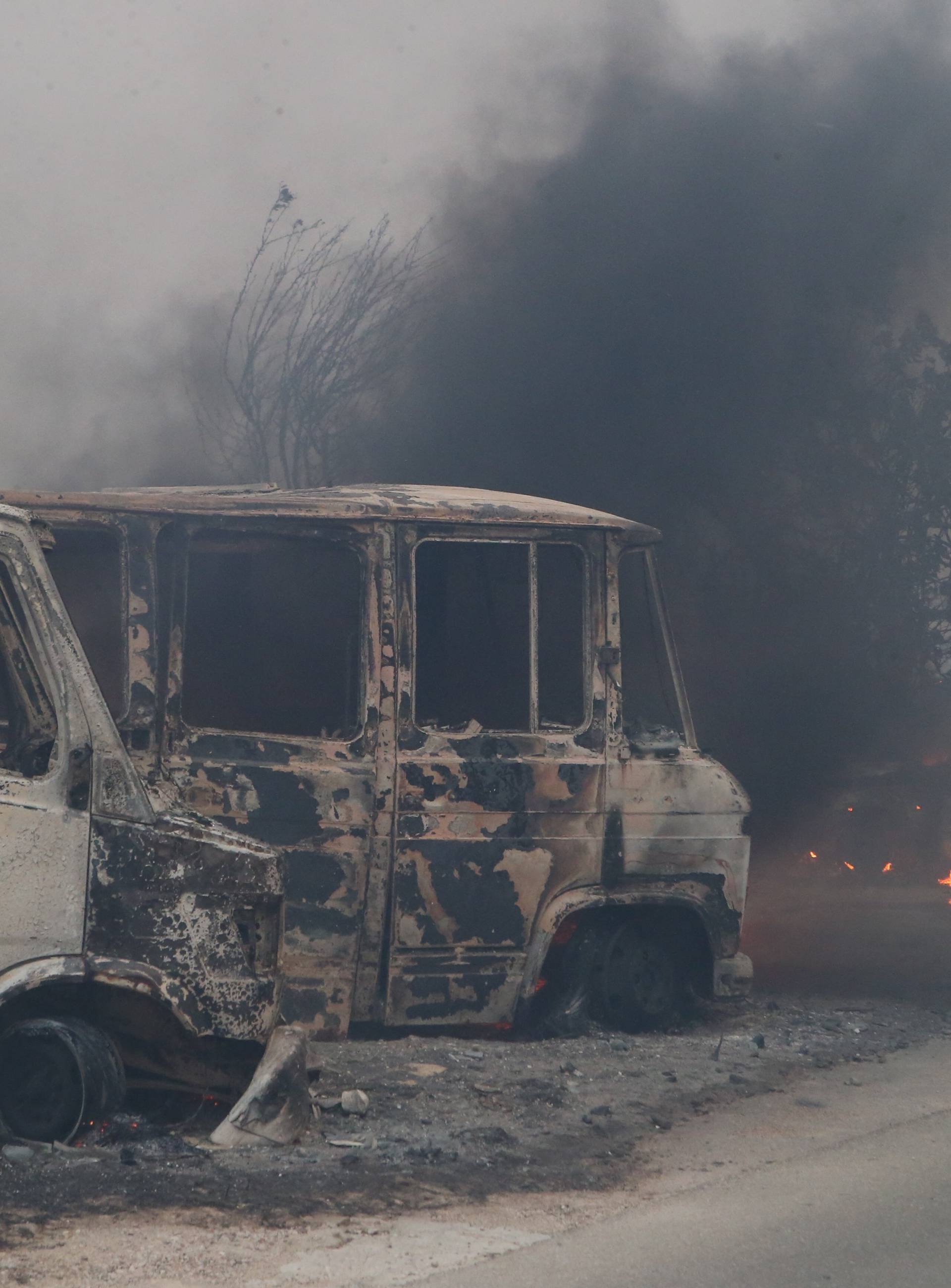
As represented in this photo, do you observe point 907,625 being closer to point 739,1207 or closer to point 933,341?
point 933,341

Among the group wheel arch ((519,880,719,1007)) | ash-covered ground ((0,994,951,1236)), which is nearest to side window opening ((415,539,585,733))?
wheel arch ((519,880,719,1007))

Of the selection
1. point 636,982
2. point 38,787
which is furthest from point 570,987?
point 38,787

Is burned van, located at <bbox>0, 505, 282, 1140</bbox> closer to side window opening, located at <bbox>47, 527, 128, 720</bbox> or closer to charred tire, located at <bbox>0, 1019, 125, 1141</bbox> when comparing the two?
charred tire, located at <bbox>0, 1019, 125, 1141</bbox>

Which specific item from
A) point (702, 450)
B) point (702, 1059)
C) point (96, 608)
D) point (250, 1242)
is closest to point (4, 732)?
point (96, 608)

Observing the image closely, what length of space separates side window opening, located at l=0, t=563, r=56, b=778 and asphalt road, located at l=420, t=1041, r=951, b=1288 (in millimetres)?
2044

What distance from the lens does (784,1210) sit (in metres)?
4.23

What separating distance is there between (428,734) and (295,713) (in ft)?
1.93

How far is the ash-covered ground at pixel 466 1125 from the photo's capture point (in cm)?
402

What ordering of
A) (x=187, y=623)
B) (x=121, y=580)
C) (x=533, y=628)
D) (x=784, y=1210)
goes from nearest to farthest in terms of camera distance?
(x=784, y=1210) → (x=121, y=580) → (x=187, y=623) → (x=533, y=628)

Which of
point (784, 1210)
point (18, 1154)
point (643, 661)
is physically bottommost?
point (784, 1210)

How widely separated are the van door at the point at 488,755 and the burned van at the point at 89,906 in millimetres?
1345

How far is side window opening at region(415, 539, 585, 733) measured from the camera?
240 inches

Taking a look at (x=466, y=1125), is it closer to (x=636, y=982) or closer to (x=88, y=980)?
(x=88, y=980)

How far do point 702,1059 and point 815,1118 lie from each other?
2.74ft
